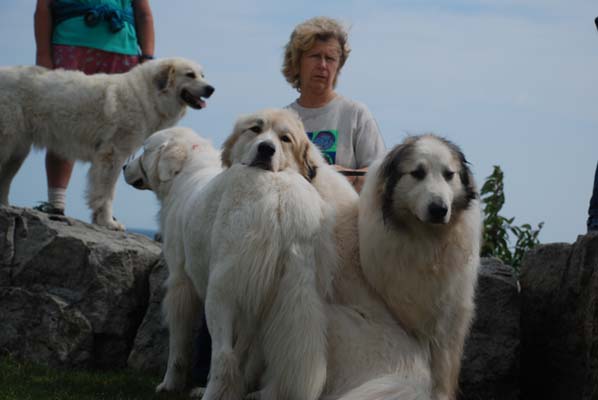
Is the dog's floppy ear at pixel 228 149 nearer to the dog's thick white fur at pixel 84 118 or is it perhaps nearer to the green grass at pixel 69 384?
the green grass at pixel 69 384

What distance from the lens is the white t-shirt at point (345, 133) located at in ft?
17.9

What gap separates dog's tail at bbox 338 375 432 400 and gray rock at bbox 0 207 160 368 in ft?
9.11

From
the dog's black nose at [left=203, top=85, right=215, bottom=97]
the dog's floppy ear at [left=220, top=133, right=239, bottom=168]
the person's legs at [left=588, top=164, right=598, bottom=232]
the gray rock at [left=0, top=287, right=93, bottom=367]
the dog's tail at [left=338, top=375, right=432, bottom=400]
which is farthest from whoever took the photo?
the dog's black nose at [left=203, top=85, right=215, bottom=97]

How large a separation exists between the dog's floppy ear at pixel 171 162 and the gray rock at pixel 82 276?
1.06 meters

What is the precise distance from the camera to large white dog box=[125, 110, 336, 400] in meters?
4.16

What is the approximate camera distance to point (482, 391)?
539 centimetres

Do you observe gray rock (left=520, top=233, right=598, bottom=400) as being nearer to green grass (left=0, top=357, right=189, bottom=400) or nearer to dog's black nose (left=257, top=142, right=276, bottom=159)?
dog's black nose (left=257, top=142, right=276, bottom=159)

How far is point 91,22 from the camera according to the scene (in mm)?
7574

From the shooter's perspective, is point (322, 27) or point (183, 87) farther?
point (183, 87)

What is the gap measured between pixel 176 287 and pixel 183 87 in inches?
148

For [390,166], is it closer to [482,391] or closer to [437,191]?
[437,191]

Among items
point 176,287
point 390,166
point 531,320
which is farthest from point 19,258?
point 531,320

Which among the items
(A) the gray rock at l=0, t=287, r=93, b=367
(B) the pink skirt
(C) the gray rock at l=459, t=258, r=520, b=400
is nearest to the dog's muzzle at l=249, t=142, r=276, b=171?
(C) the gray rock at l=459, t=258, r=520, b=400

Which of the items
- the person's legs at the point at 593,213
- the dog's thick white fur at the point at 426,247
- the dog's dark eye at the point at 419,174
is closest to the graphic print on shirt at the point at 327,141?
the dog's thick white fur at the point at 426,247
